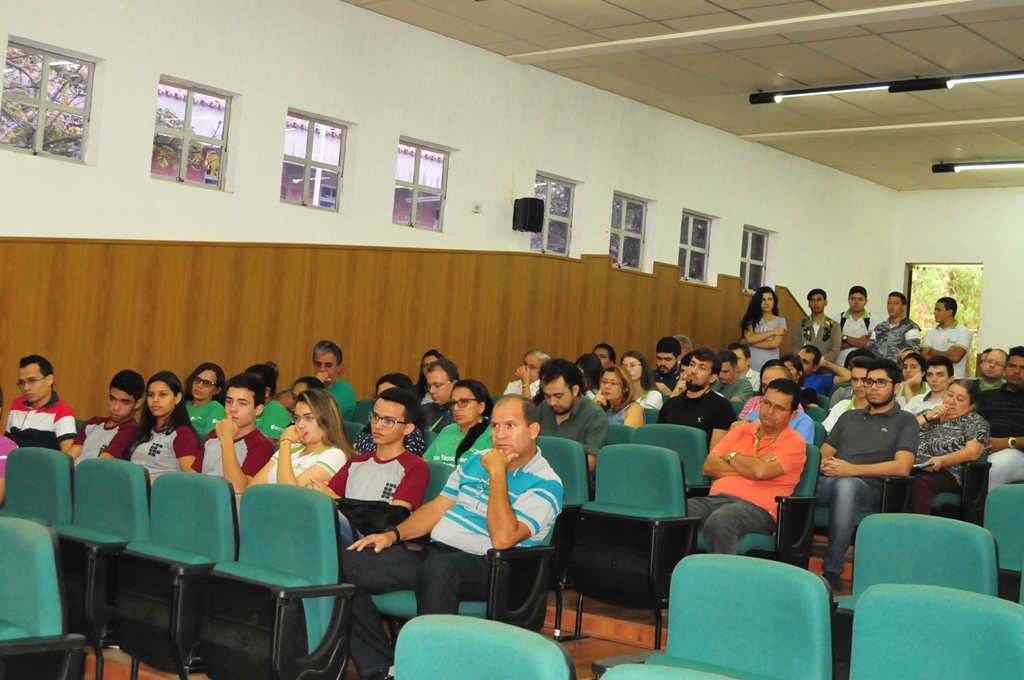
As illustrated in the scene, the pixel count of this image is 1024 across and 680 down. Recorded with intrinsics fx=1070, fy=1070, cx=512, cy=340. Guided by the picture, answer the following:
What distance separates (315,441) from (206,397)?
182 cm

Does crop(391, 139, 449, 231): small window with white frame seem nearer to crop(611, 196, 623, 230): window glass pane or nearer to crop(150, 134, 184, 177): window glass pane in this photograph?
crop(150, 134, 184, 177): window glass pane

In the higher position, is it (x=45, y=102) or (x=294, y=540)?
(x=45, y=102)

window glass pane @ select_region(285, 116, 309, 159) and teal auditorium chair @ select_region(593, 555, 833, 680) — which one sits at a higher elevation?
window glass pane @ select_region(285, 116, 309, 159)

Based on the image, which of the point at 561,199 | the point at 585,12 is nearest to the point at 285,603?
the point at 585,12

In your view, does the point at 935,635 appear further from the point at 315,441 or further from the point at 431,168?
the point at 431,168

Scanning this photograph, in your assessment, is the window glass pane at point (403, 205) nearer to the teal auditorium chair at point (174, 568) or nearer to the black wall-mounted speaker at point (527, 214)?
the black wall-mounted speaker at point (527, 214)

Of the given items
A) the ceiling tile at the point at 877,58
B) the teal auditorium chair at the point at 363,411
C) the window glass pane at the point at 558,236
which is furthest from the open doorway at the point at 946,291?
the teal auditorium chair at the point at 363,411

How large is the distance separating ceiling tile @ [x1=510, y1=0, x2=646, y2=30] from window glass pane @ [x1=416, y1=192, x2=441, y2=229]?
1825 mm

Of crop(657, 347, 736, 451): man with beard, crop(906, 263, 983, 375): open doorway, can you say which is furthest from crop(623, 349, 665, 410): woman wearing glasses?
crop(906, 263, 983, 375): open doorway

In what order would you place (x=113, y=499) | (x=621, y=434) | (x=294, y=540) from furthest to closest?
(x=621, y=434) → (x=113, y=499) → (x=294, y=540)

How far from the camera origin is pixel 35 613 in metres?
2.62

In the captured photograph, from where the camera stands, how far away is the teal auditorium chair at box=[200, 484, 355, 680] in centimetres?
320

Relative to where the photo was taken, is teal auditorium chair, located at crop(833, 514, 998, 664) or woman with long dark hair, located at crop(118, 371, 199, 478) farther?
woman with long dark hair, located at crop(118, 371, 199, 478)

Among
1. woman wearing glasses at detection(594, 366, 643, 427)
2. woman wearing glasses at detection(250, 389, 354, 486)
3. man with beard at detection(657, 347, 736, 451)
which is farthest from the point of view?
woman wearing glasses at detection(594, 366, 643, 427)
